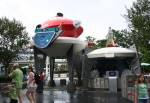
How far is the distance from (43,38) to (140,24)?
460 inches

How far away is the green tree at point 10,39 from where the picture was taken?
57062mm

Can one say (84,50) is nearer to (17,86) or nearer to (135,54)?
(135,54)

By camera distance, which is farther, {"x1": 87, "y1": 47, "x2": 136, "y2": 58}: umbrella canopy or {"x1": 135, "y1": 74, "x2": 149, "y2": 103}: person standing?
{"x1": 87, "y1": 47, "x2": 136, "y2": 58}: umbrella canopy

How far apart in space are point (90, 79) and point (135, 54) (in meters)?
4.16

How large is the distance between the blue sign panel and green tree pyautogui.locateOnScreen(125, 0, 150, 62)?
36.8ft

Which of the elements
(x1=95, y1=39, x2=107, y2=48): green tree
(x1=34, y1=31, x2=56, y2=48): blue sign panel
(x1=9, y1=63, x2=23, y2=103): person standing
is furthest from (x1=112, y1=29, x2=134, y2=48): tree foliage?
(x1=9, y1=63, x2=23, y2=103): person standing

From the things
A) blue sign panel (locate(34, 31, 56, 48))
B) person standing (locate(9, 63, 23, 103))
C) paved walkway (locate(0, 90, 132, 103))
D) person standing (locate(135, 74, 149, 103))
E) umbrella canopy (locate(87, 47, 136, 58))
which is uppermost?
blue sign panel (locate(34, 31, 56, 48))

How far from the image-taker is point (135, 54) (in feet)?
127

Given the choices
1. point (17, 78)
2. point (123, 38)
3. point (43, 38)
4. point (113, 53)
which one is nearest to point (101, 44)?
point (123, 38)

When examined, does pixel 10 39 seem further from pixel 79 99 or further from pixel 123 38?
pixel 79 99

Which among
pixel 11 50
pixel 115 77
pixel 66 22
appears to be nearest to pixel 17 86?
pixel 115 77

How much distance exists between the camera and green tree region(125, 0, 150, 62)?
44438 millimetres

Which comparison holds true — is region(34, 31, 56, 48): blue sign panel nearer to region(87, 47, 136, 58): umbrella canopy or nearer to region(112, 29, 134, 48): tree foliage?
region(87, 47, 136, 58): umbrella canopy

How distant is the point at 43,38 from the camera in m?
36.5
